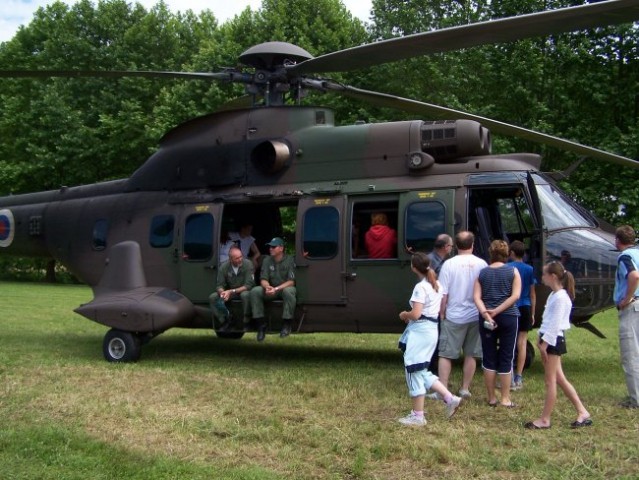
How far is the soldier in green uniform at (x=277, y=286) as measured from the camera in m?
9.73

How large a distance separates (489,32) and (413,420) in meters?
3.90

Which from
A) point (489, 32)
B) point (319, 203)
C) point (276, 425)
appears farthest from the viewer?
point (319, 203)

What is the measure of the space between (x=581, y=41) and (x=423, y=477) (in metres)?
23.4

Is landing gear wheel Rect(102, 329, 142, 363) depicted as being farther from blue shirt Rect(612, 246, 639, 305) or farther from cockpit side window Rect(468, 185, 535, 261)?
blue shirt Rect(612, 246, 639, 305)

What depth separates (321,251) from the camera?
9.74m

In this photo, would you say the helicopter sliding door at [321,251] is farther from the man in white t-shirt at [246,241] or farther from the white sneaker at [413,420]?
the white sneaker at [413,420]

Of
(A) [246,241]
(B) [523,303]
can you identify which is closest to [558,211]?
(B) [523,303]

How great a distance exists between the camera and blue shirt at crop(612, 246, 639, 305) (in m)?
7.11

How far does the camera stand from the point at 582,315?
8.73 meters

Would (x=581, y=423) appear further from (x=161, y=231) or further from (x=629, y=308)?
(x=161, y=231)

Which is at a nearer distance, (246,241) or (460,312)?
(460,312)

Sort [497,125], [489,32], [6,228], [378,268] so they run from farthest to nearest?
[6,228], [497,125], [378,268], [489,32]

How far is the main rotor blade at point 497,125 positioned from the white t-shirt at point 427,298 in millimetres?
3328

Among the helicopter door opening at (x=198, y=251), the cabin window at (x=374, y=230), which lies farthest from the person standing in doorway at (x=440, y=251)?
the helicopter door opening at (x=198, y=251)
